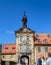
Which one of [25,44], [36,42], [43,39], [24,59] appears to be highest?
[43,39]

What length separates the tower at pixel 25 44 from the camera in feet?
193

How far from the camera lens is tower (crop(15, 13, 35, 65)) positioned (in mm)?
58812

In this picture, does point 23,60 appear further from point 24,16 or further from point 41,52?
point 24,16

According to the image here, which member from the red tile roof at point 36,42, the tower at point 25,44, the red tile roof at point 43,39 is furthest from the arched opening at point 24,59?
the red tile roof at point 43,39

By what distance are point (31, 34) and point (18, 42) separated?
3.88m

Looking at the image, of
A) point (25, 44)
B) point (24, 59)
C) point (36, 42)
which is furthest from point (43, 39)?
point (24, 59)

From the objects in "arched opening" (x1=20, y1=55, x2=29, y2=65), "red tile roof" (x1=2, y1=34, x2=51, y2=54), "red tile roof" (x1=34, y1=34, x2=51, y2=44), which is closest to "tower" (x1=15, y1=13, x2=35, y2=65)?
"arched opening" (x1=20, y1=55, x2=29, y2=65)

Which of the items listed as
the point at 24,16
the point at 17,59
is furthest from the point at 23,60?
the point at 24,16

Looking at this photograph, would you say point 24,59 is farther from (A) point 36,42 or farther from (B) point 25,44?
(A) point 36,42

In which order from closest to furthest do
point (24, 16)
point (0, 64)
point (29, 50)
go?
1. point (0, 64)
2. point (29, 50)
3. point (24, 16)

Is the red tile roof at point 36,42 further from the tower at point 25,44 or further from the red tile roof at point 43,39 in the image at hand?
the tower at point 25,44

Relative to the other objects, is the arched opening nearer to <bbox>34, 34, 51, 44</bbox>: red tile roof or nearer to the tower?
the tower

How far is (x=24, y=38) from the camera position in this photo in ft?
195

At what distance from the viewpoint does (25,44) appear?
59281mm
